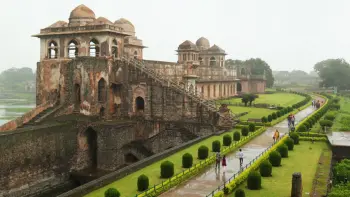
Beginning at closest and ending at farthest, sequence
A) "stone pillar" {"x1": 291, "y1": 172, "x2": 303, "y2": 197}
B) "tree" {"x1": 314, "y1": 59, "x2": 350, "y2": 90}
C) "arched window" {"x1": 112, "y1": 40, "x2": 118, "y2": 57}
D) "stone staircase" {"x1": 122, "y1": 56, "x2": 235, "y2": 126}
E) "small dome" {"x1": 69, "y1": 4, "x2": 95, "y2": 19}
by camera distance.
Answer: "stone pillar" {"x1": 291, "y1": 172, "x2": 303, "y2": 197}, "stone staircase" {"x1": 122, "y1": 56, "x2": 235, "y2": 126}, "arched window" {"x1": 112, "y1": 40, "x2": 118, "y2": 57}, "small dome" {"x1": 69, "y1": 4, "x2": 95, "y2": 19}, "tree" {"x1": 314, "y1": 59, "x2": 350, "y2": 90}

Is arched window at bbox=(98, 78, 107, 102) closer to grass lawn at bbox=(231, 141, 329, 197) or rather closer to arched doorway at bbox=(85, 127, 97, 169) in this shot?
arched doorway at bbox=(85, 127, 97, 169)

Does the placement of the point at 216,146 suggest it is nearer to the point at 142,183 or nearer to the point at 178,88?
the point at 142,183

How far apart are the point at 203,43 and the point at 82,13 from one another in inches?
1418

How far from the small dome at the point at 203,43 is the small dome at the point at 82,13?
113 feet

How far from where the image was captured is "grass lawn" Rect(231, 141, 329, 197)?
1772cm

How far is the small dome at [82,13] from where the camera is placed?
4012cm

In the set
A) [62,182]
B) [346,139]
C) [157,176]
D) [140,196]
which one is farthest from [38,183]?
[346,139]

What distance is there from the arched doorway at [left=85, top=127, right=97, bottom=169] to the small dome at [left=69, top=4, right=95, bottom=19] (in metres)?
13.4

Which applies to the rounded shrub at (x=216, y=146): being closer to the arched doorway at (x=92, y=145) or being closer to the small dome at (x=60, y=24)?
the arched doorway at (x=92, y=145)

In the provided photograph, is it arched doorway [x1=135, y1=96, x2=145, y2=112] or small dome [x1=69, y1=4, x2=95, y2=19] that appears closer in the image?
arched doorway [x1=135, y1=96, x2=145, y2=112]

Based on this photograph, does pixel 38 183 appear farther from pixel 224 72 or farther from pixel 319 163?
pixel 224 72

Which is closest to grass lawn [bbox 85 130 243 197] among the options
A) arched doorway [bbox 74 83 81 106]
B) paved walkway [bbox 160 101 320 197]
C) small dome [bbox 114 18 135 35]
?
paved walkway [bbox 160 101 320 197]

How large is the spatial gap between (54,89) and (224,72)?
37.4m

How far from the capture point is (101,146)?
3139 centimetres
